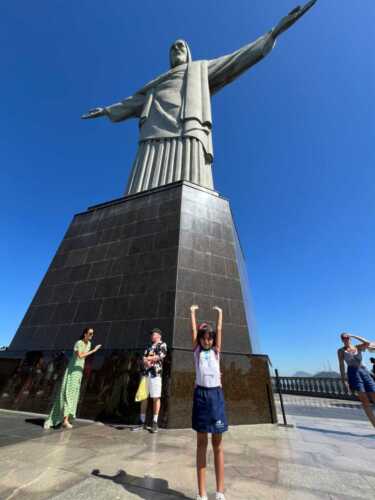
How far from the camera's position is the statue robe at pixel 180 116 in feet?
38.4

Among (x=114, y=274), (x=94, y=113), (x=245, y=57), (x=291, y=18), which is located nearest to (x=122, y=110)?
(x=94, y=113)

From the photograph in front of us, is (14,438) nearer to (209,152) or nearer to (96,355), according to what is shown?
(96,355)

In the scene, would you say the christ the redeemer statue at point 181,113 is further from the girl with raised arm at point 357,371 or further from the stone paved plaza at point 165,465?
the stone paved plaza at point 165,465

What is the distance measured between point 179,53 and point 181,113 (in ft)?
21.2

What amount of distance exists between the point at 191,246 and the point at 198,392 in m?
5.82

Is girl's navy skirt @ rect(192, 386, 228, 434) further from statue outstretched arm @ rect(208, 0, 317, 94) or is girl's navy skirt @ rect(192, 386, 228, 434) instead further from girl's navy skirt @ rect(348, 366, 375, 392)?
statue outstretched arm @ rect(208, 0, 317, 94)

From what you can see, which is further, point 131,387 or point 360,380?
point 131,387

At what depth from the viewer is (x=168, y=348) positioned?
19.2ft

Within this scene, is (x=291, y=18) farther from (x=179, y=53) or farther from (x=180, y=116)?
(x=180, y=116)

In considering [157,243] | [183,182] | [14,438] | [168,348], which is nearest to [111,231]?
[157,243]

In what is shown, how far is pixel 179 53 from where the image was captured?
647 inches

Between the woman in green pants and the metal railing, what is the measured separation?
10.3m

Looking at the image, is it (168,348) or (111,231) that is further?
(111,231)

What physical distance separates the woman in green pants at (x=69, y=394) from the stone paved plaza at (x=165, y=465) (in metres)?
0.29
